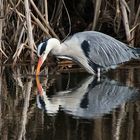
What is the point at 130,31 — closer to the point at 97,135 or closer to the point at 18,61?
the point at 18,61

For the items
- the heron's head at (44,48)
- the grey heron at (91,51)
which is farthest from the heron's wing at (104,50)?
the heron's head at (44,48)

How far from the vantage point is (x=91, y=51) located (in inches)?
334

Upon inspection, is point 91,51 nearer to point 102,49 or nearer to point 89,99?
point 102,49

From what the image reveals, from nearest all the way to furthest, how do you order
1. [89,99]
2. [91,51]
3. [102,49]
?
[89,99]
[91,51]
[102,49]

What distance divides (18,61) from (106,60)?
4.87ft

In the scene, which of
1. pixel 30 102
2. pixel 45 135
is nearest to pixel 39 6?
pixel 30 102

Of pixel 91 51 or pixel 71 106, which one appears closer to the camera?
pixel 71 106

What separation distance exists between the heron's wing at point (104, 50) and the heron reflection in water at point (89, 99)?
97 cm

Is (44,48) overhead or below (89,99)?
overhead

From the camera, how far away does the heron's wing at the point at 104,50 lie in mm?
8500

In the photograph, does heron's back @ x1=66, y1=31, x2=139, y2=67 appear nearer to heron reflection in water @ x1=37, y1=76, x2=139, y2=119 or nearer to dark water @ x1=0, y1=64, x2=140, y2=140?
dark water @ x1=0, y1=64, x2=140, y2=140

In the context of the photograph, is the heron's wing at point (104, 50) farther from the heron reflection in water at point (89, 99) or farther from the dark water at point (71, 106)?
the heron reflection in water at point (89, 99)

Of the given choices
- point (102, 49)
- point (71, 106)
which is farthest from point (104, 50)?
point (71, 106)

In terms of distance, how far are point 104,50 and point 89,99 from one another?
2278mm
